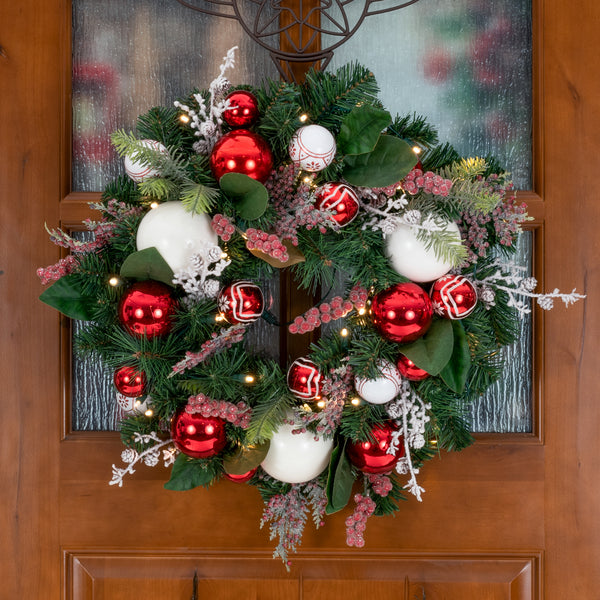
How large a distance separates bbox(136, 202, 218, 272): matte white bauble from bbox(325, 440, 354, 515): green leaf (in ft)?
1.14

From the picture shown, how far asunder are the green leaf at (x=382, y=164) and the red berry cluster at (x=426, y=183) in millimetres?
27

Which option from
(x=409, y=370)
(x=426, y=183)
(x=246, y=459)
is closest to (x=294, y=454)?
(x=246, y=459)

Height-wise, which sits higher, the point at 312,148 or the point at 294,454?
the point at 312,148

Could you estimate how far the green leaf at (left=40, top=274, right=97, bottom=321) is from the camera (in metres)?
0.66

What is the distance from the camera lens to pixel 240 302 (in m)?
0.63

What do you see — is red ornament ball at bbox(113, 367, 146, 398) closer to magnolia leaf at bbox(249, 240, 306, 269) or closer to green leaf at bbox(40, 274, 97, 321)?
green leaf at bbox(40, 274, 97, 321)

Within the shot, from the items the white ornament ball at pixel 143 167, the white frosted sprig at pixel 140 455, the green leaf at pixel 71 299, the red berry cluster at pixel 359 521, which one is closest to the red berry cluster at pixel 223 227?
the white ornament ball at pixel 143 167

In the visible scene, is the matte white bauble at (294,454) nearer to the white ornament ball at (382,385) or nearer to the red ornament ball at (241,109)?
the white ornament ball at (382,385)

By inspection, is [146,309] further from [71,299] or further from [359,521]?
[359,521]

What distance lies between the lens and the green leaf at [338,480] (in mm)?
667

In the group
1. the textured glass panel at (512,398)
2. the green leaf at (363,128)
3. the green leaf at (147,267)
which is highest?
the green leaf at (363,128)

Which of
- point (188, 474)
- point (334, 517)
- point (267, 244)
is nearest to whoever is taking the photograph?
point (267, 244)

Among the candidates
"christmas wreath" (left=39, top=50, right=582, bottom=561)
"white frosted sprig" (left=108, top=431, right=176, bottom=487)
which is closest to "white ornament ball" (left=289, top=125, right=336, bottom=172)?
"christmas wreath" (left=39, top=50, right=582, bottom=561)

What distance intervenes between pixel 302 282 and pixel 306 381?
14cm
